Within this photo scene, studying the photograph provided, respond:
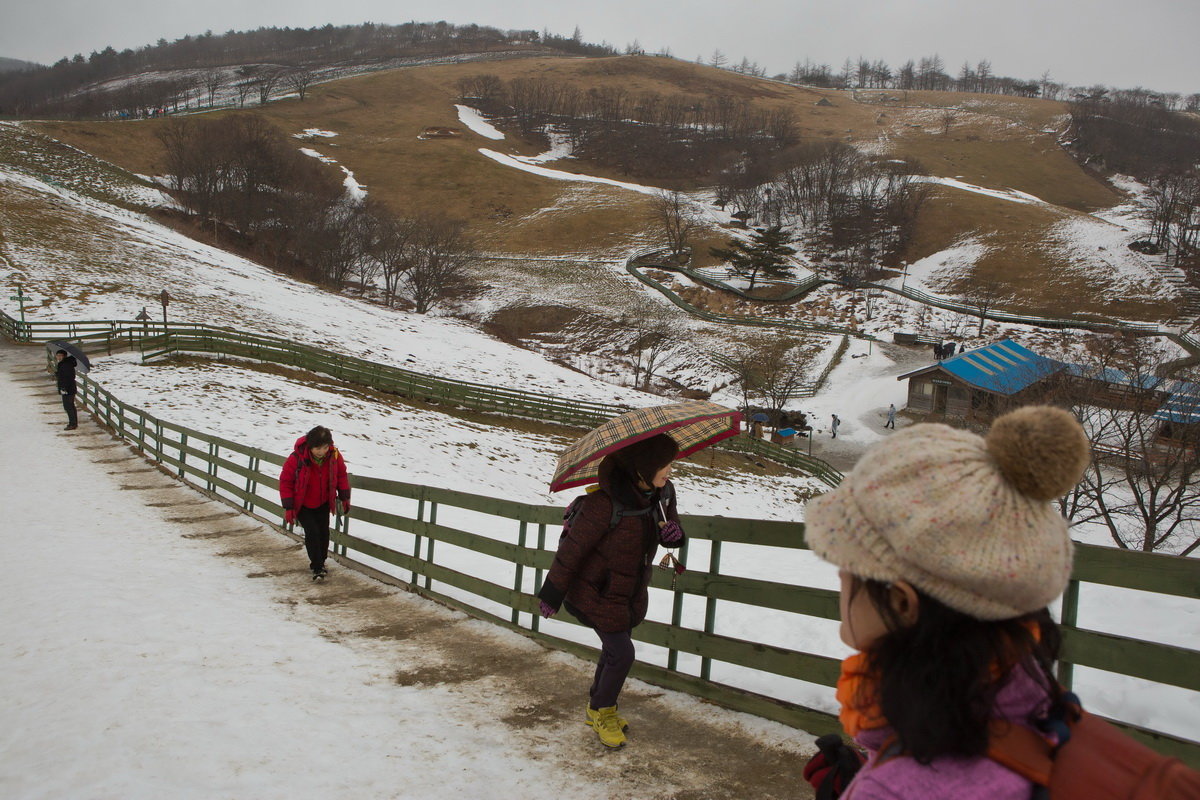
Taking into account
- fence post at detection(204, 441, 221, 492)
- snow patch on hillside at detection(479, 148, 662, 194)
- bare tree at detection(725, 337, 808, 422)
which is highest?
snow patch on hillside at detection(479, 148, 662, 194)

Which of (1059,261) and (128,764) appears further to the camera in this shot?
(1059,261)

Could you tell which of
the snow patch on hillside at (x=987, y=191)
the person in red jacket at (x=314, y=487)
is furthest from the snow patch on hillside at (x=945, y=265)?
the person in red jacket at (x=314, y=487)

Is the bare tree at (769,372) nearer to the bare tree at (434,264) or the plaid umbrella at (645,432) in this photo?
the bare tree at (434,264)

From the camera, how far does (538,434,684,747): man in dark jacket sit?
3.89m

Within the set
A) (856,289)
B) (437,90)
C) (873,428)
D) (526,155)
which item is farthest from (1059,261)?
(437,90)

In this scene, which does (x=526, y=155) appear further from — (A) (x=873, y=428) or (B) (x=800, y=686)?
(B) (x=800, y=686)

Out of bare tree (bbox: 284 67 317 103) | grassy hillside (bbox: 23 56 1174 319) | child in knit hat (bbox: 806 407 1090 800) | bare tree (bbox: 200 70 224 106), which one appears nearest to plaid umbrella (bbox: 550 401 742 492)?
child in knit hat (bbox: 806 407 1090 800)

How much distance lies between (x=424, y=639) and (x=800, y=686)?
2.95 meters

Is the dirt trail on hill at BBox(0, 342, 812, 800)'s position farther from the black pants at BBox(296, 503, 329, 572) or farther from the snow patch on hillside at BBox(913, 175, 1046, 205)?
the snow patch on hillside at BBox(913, 175, 1046, 205)

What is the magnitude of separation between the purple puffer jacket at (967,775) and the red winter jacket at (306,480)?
22.6 feet

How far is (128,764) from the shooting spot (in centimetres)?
380

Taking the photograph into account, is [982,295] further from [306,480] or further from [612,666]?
[612,666]

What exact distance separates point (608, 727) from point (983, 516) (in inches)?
129

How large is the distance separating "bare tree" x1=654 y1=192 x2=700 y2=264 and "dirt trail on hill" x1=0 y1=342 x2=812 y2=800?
69.5 meters
